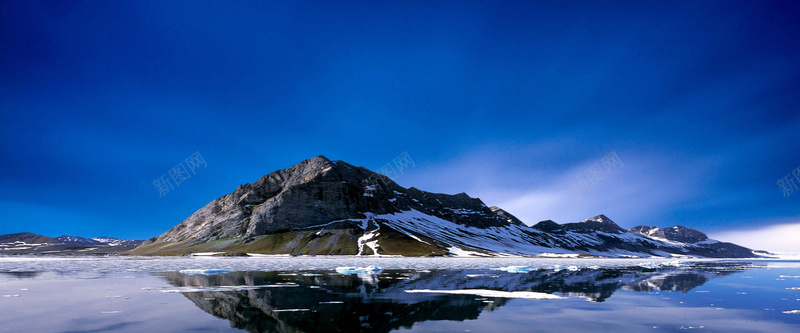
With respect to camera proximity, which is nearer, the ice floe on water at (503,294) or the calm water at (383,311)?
the calm water at (383,311)

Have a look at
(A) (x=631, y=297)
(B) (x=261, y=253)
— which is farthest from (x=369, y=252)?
(A) (x=631, y=297)

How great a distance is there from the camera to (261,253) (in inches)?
7736

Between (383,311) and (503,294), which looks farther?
(503,294)

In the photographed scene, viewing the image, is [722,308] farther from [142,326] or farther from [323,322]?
[142,326]

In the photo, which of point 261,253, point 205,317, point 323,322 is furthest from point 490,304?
point 261,253

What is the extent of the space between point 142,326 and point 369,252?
7096 inches

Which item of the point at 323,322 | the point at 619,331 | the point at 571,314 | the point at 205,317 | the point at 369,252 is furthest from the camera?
the point at 369,252

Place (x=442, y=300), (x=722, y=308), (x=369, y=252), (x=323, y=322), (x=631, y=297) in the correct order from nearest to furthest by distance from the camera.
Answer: (x=323, y=322), (x=722, y=308), (x=442, y=300), (x=631, y=297), (x=369, y=252)

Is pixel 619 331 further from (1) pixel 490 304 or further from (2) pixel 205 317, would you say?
(2) pixel 205 317

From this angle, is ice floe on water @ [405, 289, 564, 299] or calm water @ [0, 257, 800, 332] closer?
calm water @ [0, 257, 800, 332]

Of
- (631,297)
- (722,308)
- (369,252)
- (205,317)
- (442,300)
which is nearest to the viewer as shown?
(205,317)

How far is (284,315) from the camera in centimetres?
2080

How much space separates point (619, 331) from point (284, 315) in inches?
648

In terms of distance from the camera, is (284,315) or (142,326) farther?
(284,315)
